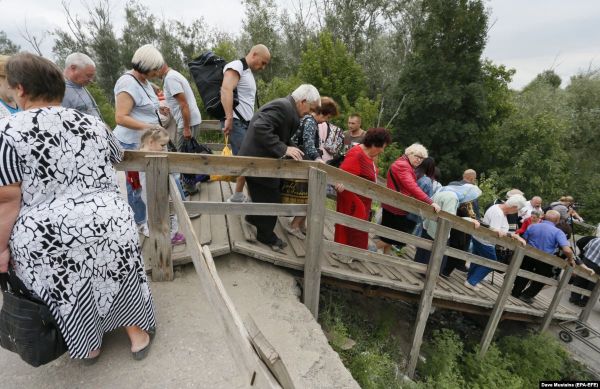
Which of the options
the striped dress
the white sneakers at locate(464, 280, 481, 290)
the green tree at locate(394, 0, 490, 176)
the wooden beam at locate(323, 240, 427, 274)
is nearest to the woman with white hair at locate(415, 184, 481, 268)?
the wooden beam at locate(323, 240, 427, 274)

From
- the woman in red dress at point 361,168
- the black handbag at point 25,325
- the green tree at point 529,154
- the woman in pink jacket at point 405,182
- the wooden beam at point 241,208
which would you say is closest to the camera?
the black handbag at point 25,325

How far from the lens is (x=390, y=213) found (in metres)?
4.14

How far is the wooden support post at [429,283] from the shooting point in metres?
3.69

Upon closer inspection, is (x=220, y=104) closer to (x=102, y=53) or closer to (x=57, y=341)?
(x=57, y=341)

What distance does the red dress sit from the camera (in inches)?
143

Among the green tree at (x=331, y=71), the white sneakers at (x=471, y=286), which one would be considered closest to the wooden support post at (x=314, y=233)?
the white sneakers at (x=471, y=286)

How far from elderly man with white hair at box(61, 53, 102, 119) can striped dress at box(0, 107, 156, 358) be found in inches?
54.6

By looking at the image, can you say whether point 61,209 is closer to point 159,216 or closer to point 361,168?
point 159,216

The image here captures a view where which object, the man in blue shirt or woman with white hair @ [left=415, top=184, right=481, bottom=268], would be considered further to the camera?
the man in blue shirt

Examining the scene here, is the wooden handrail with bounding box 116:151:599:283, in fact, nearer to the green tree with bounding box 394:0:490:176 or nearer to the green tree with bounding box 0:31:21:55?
the green tree with bounding box 394:0:490:176

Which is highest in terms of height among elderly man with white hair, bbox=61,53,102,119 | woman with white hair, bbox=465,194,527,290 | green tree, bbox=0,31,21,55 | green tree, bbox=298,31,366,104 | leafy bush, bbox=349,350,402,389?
green tree, bbox=0,31,21,55

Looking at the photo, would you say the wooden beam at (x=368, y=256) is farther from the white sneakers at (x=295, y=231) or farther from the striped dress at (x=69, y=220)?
the striped dress at (x=69, y=220)

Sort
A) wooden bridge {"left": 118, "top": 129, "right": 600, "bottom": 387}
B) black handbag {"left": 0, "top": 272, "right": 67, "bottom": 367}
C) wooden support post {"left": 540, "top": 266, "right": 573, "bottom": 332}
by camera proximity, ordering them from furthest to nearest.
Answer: wooden support post {"left": 540, "top": 266, "right": 573, "bottom": 332}, wooden bridge {"left": 118, "top": 129, "right": 600, "bottom": 387}, black handbag {"left": 0, "top": 272, "right": 67, "bottom": 367}

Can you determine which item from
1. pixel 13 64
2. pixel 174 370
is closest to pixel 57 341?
pixel 174 370
